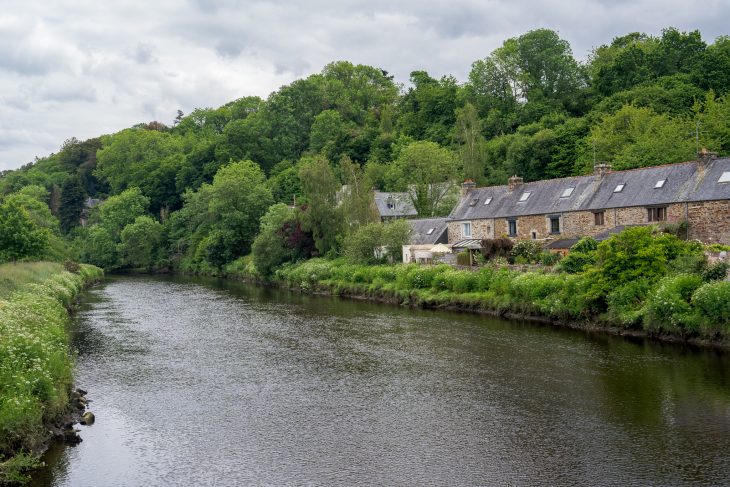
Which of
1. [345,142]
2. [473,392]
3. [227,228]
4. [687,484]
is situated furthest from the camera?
[345,142]

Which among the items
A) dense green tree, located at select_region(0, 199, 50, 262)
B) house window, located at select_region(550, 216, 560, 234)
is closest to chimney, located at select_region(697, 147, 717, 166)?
house window, located at select_region(550, 216, 560, 234)

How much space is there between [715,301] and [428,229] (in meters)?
33.7

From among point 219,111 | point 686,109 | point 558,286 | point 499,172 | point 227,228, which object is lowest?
point 558,286

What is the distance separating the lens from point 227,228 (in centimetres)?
8556

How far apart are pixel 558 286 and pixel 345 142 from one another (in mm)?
77107

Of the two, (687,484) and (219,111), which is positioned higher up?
(219,111)

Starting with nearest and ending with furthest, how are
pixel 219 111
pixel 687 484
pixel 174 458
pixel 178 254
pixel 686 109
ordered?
pixel 687 484
pixel 174 458
pixel 686 109
pixel 178 254
pixel 219 111

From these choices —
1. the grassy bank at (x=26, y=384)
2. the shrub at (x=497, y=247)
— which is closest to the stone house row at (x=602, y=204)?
the shrub at (x=497, y=247)

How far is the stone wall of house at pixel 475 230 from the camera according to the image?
179 feet

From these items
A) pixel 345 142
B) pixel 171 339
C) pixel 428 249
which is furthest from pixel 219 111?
pixel 171 339

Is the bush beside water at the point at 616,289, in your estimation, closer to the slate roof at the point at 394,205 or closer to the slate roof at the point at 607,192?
the slate roof at the point at 607,192

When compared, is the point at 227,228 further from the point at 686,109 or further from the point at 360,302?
the point at 686,109

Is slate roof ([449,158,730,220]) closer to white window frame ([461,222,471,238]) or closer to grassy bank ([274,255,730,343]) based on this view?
white window frame ([461,222,471,238])

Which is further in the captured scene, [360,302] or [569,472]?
[360,302]
